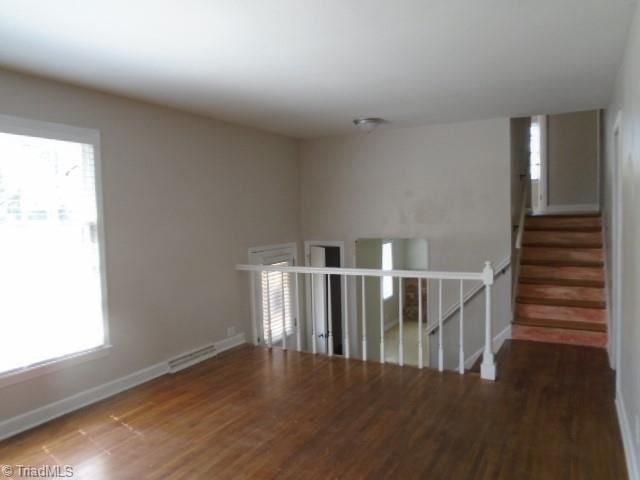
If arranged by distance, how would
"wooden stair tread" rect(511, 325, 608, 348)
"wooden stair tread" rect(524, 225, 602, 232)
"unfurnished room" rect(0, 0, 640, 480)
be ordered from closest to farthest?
"unfurnished room" rect(0, 0, 640, 480) < "wooden stair tread" rect(511, 325, 608, 348) < "wooden stair tread" rect(524, 225, 602, 232)

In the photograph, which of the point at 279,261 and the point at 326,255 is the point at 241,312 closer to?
the point at 279,261

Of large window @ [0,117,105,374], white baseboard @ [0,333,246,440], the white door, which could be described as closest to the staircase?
the white door

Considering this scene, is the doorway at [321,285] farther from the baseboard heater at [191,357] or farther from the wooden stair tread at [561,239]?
the wooden stair tread at [561,239]

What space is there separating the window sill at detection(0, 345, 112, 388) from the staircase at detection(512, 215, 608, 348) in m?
3.98

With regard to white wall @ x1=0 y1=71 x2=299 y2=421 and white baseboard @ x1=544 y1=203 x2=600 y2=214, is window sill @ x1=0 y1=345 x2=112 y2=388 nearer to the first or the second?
white wall @ x1=0 y1=71 x2=299 y2=421

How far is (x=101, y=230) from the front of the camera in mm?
3406

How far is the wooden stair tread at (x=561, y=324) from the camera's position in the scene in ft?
14.6

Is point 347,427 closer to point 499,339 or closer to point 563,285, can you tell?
point 499,339

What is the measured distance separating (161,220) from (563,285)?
422cm

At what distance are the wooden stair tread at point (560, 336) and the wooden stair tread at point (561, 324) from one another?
3cm

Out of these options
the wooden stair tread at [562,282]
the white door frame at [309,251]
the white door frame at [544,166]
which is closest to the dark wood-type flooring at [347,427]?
the wooden stair tread at [562,282]

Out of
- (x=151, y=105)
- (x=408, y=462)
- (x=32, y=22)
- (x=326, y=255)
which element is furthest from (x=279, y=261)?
(x=32, y=22)

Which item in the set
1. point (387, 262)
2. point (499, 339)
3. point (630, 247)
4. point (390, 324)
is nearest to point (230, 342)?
point (499, 339)

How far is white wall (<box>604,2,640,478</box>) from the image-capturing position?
84.2 inches
